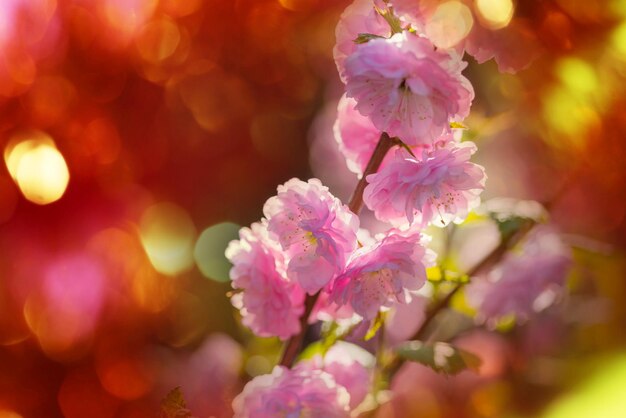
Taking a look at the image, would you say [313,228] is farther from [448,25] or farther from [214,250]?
[214,250]

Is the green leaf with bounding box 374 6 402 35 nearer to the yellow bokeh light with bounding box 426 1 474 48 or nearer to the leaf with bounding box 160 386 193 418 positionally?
the yellow bokeh light with bounding box 426 1 474 48

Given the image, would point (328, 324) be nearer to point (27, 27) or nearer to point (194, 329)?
point (194, 329)

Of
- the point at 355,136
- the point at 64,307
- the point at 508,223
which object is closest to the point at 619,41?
the point at 508,223

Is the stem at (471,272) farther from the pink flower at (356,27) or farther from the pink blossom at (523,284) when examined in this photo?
the pink flower at (356,27)

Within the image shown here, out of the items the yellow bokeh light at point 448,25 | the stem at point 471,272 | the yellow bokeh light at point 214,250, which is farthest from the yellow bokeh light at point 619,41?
the yellow bokeh light at point 214,250

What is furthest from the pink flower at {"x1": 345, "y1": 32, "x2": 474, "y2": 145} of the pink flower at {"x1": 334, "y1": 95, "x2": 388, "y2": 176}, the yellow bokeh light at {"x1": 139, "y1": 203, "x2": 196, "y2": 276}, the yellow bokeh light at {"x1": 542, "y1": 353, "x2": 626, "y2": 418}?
the yellow bokeh light at {"x1": 139, "y1": 203, "x2": 196, "y2": 276}

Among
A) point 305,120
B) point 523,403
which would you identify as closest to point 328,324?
point 523,403
